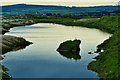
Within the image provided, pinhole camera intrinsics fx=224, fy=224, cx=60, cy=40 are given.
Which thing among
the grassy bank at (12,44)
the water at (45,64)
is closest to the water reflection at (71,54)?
the water at (45,64)

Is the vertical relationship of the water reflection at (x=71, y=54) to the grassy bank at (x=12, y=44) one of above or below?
below

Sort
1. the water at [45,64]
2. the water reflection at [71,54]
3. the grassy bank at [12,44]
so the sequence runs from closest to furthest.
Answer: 1. the water at [45,64]
2. the water reflection at [71,54]
3. the grassy bank at [12,44]

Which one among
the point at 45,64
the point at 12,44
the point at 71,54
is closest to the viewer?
the point at 45,64

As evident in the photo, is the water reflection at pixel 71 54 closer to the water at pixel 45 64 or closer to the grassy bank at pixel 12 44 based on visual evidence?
the water at pixel 45 64

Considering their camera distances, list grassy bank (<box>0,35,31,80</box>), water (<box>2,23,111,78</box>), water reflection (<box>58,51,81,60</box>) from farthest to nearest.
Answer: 1. grassy bank (<box>0,35,31,80</box>)
2. water reflection (<box>58,51,81,60</box>)
3. water (<box>2,23,111,78</box>)

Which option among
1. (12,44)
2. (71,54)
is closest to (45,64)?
(71,54)

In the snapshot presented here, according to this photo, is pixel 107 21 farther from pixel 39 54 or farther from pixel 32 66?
pixel 32 66

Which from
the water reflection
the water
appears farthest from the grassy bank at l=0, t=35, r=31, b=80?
the water reflection

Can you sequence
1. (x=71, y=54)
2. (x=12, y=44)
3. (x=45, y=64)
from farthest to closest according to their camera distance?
(x=12, y=44) < (x=71, y=54) < (x=45, y=64)

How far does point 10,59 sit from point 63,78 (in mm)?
23200

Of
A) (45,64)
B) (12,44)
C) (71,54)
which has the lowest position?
(45,64)

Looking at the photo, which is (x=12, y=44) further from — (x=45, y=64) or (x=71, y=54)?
(x=45, y=64)

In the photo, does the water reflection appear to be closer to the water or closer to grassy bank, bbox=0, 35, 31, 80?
the water

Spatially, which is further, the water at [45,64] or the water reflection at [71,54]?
the water reflection at [71,54]
